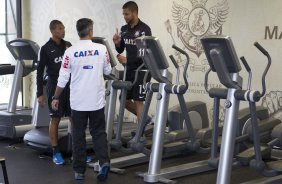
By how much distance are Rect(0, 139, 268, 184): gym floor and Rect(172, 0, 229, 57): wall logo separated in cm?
180

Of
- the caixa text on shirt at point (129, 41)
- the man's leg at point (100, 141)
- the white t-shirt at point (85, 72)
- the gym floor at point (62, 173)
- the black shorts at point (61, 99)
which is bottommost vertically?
the gym floor at point (62, 173)

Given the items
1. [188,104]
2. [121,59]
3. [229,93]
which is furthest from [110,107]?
[229,93]

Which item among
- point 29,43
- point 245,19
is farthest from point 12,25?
point 245,19

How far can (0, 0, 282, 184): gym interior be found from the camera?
3.91 m

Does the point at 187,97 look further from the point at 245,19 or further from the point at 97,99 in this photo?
the point at 97,99

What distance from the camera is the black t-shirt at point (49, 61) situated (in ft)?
16.7

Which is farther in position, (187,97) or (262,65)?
(187,97)

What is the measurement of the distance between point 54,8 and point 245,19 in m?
4.07

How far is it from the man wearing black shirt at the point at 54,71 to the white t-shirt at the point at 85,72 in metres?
0.80

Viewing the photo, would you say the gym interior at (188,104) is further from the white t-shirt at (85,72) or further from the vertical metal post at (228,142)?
the white t-shirt at (85,72)

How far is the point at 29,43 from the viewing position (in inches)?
240

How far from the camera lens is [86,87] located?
429cm

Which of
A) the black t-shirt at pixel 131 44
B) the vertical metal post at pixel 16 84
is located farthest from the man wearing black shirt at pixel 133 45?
the vertical metal post at pixel 16 84

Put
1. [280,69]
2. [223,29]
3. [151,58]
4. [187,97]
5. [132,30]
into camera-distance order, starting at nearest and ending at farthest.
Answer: [151,58]
[132,30]
[280,69]
[223,29]
[187,97]
